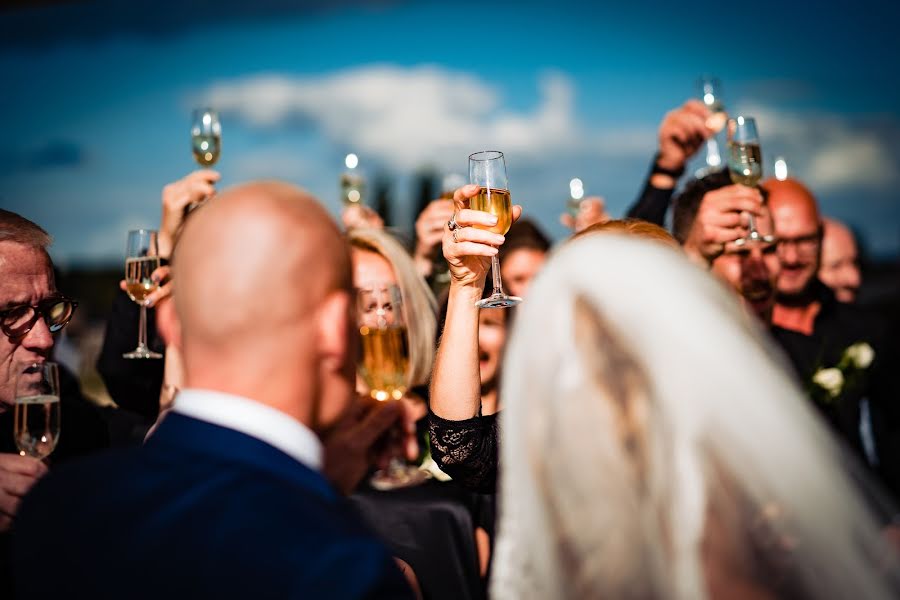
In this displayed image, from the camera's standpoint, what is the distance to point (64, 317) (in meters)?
2.80

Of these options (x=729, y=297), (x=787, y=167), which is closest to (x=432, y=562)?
(x=729, y=297)

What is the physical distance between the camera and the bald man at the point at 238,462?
117cm

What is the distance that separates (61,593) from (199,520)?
282 mm

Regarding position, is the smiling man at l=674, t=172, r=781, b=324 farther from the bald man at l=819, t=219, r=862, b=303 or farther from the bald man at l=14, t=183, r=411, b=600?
the bald man at l=819, t=219, r=862, b=303

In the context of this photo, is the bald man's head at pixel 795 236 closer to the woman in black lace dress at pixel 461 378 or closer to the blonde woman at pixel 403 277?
the blonde woman at pixel 403 277

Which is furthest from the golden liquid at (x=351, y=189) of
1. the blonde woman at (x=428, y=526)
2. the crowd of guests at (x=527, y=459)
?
the crowd of guests at (x=527, y=459)

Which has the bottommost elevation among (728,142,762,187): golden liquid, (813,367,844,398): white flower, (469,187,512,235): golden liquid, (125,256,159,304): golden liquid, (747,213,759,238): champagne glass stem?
(813,367,844,398): white flower

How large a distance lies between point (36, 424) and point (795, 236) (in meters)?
3.99

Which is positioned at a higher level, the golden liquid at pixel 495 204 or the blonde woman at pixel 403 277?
the golden liquid at pixel 495 204

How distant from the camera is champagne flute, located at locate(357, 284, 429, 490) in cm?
292

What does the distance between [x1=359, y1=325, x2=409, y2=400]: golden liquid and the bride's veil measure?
1729 mm

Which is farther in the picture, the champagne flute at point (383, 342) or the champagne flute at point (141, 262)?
the champagne flute at point (141, 262)

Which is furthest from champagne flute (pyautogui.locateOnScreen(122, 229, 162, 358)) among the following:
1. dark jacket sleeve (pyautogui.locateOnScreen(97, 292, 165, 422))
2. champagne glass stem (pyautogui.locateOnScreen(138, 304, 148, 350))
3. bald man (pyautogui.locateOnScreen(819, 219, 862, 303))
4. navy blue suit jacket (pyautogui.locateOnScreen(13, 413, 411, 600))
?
bald man (pyautogui.locateOnScreen(819, 219, 862, 303))

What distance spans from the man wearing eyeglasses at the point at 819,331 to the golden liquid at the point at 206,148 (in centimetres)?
317
